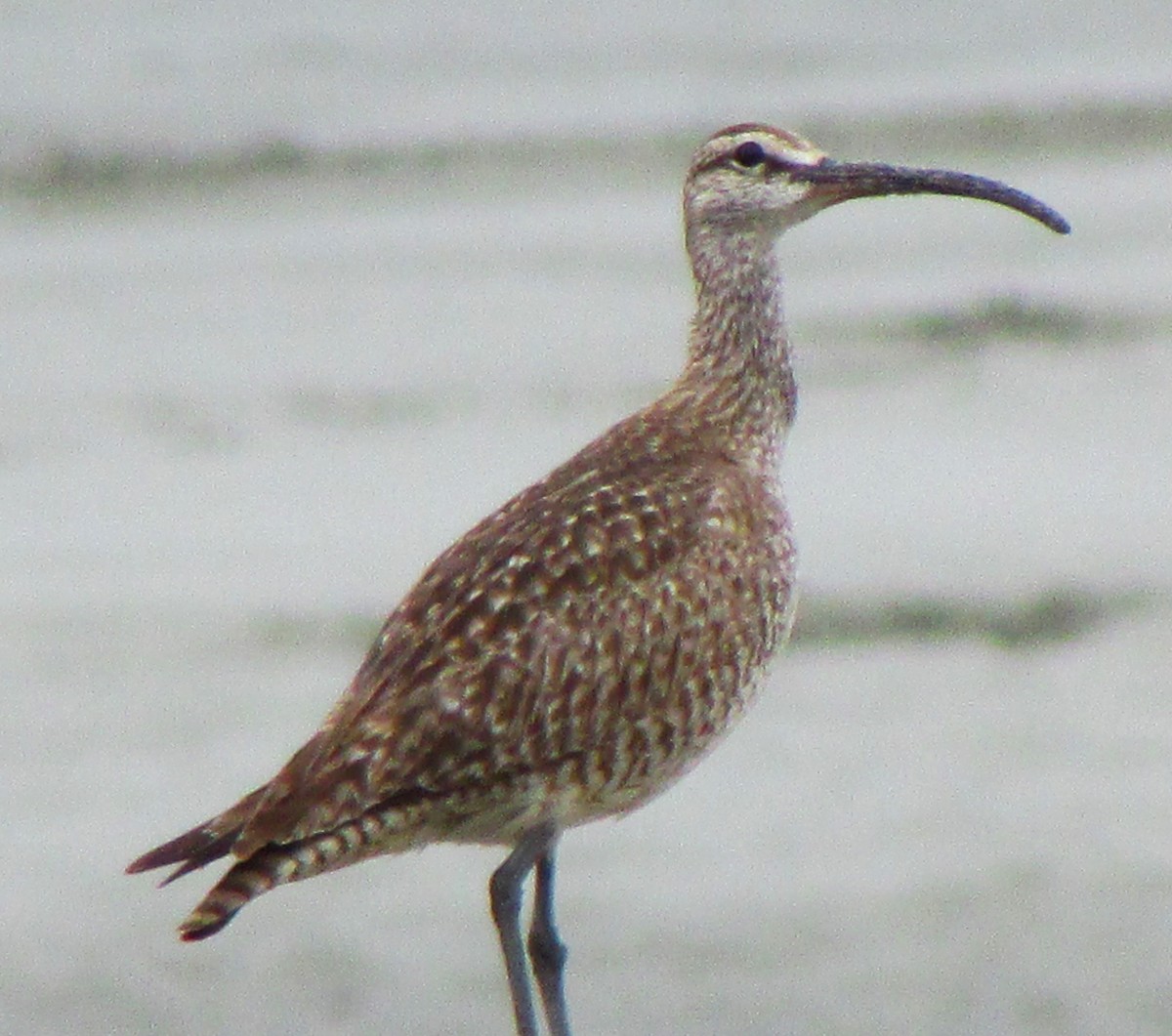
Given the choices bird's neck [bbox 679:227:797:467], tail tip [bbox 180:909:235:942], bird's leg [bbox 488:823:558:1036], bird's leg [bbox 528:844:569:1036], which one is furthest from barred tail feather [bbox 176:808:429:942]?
bird's neck [bbox 679:227:797:467]

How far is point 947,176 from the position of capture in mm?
8930

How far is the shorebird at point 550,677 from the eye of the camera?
288 inches

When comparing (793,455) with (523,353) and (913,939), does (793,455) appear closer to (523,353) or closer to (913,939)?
(523,353)

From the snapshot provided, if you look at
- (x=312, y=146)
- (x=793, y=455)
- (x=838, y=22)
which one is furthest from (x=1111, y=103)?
(x=793, y=455)

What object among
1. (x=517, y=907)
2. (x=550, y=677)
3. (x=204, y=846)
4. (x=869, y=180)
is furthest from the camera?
(x=869, y=180)

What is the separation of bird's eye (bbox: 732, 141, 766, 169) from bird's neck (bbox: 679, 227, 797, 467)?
0.21 meters

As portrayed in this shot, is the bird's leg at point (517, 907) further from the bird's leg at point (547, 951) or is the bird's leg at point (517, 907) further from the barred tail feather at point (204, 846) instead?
the barred tail feather at point (204, 846)

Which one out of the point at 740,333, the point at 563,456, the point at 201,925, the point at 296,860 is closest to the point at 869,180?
the point at 740,333

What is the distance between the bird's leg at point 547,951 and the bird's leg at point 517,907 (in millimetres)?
118

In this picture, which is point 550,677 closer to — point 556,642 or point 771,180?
point 556,642

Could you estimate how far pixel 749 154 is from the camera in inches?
341

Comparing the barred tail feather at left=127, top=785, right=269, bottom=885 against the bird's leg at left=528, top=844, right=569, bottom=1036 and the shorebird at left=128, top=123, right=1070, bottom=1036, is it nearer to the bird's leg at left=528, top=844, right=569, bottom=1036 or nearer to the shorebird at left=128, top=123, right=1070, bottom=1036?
the shorebird at left=128, top=123, right=1070, bottom=1036

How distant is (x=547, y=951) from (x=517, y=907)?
0.25 metres

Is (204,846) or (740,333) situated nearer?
(204,846)
